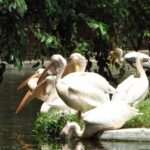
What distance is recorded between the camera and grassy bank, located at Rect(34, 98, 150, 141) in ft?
45.9

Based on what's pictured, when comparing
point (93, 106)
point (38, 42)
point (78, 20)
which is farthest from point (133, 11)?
point (93, 106)

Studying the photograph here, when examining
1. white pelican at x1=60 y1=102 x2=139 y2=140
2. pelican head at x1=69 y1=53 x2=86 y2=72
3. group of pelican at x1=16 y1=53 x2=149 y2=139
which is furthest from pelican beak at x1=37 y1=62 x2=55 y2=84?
white pelican at x1=60 y1=102 x2=139 y2=140

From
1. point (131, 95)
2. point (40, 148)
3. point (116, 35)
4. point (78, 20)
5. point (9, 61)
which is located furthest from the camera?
point (116, 35)

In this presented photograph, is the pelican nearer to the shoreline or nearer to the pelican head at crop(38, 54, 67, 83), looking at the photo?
the pelican head at crop(38, 54, 67, 83)

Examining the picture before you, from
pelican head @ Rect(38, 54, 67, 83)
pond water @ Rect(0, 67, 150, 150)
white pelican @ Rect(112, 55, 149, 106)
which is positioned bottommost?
pond water @ Rect(0, 67, 150, 150)

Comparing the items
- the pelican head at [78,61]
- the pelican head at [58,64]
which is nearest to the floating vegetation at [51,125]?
the pelican head at [58,64]

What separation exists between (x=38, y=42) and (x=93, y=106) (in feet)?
6.69

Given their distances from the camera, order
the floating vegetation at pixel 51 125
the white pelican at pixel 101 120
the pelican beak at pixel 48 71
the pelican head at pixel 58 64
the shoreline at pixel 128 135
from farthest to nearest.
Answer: the pelican beak at pixel 48 71
the pelican head at pixel 58 64
the floating vegetation at pixel 51 125
the white pelican at pixel 101 120
the shoreline at pixel 128 135

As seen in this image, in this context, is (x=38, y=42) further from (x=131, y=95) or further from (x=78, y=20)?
(x=131, y=95)

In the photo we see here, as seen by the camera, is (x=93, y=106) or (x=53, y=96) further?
(x=53, y=96)

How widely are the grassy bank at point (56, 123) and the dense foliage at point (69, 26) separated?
1.02 m

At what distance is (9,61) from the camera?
50.5 ft

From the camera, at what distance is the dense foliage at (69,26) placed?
15.4 m

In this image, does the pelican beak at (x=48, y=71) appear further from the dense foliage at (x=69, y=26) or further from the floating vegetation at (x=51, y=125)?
the floating vegetation at (x=51, y=125)
